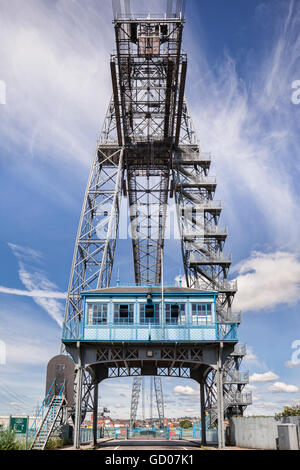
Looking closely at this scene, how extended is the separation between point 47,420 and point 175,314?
9.74m

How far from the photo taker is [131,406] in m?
85.6

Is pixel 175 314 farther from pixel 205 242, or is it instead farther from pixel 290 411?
pixel 290 411

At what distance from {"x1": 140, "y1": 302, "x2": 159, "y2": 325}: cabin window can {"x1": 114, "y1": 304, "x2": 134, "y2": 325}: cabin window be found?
663mm

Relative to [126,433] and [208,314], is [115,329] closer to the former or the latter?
[208,314]

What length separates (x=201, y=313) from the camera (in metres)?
28.2

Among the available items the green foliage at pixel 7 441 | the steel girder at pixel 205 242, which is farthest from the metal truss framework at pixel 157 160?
the green foliage at pixel 7 441

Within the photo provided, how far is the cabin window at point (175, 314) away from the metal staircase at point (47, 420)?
27.0ft

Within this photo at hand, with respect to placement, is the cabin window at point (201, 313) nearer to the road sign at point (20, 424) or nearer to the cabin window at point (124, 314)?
the cabin window at point (124, 314)

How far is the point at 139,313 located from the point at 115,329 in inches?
74.1

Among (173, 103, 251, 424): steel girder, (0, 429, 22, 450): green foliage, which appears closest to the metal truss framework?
(173, 103, 251, 424): steel girder

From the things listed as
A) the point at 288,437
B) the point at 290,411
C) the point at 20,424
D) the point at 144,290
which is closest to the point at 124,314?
the point at 144,290

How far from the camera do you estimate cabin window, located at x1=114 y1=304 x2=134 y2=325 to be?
28062mm

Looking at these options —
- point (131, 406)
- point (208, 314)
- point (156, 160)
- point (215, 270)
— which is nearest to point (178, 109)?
point (156, 160)
